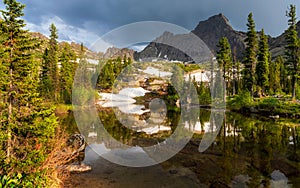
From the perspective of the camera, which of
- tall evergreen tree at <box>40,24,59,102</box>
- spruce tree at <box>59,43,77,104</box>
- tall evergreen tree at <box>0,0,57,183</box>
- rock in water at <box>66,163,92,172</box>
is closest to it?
tall evergreen tree at <box>0,0,57,183</box>

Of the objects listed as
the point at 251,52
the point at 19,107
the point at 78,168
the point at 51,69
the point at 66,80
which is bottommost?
the point at 78,168

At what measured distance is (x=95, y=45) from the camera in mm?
15766

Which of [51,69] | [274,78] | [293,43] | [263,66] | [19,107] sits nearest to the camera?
[19,107]

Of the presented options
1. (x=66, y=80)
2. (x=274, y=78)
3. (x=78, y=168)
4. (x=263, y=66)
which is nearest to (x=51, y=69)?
(x=66, y=80)

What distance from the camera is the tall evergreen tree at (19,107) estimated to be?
9677mm

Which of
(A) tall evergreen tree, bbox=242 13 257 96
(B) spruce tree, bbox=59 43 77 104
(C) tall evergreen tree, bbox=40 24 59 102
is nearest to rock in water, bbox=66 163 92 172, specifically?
(C) tall evergreen tree, bbox=40 24 59 102

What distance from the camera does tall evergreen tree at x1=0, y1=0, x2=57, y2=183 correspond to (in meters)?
9.68

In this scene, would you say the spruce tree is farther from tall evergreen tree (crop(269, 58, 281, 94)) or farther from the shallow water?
tall evergreen tree (crop(269, 58, 281, 94))

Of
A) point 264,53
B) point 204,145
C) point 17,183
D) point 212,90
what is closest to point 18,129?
point 17,183

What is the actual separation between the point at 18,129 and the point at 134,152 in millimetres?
9088

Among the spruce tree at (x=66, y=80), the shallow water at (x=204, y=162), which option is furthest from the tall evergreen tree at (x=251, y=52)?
the spruce tree at (x=66, y=80)

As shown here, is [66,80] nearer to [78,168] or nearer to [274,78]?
[78,168]

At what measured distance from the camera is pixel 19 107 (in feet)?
34.5

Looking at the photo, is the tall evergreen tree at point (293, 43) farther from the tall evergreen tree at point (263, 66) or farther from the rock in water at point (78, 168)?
the rock in water at point (78, 168)
